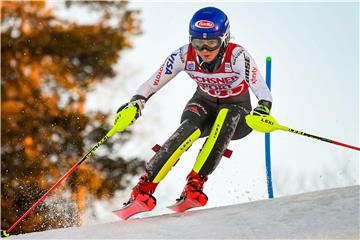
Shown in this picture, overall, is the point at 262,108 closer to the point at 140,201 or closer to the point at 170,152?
the point at 170,152

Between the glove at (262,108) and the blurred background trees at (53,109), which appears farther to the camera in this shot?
the blurred background trees at (53,109)

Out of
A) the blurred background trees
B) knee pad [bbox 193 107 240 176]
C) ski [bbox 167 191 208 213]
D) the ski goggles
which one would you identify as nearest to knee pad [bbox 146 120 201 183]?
knee pad [bbox 193 107 240 176]

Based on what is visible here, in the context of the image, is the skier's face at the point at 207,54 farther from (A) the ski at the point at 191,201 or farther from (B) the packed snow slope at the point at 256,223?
(B) the packed snow slope at the point at 256,223

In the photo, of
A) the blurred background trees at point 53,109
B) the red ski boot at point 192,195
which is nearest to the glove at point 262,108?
the red ski boot at point 192,195

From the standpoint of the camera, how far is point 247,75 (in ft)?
18.0

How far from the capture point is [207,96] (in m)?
5.75

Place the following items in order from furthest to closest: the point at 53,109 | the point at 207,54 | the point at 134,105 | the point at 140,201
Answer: the point at 53,109
the point at 134,105
the point at 207,54
the point at 140,201

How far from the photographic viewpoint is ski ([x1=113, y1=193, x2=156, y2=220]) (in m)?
5.28

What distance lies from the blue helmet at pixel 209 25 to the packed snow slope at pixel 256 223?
4.35ft

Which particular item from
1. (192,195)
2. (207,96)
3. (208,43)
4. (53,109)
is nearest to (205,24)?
(208,43)

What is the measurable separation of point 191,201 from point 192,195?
5 centimetres

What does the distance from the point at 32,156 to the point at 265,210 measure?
26.8 ft

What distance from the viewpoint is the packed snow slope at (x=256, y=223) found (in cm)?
466

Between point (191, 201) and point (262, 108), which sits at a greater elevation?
point (262, 108)
